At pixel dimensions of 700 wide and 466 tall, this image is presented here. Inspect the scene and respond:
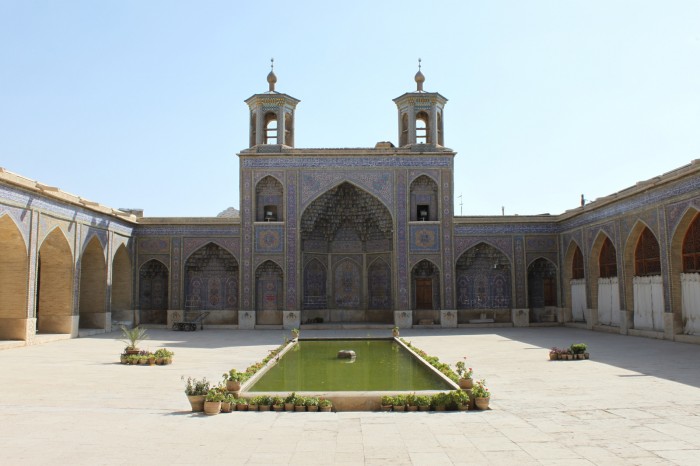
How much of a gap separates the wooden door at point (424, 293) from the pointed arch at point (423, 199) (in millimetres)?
1968

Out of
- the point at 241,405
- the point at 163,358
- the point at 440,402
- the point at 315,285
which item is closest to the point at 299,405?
the point at 241,405

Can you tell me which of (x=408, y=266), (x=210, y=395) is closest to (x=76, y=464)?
(x=210, y=395)

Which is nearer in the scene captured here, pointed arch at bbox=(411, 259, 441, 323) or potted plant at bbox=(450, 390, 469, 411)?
potted plant at bbox=(450, 390, 469, 411)

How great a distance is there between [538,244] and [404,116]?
5.83 metres

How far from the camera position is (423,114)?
19.7m

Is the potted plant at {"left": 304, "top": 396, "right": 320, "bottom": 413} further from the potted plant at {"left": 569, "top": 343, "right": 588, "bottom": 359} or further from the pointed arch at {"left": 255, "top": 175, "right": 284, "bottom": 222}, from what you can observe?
the pointed arch at {"left": 255, "top": 175, "right": 284, "bottom": 222}

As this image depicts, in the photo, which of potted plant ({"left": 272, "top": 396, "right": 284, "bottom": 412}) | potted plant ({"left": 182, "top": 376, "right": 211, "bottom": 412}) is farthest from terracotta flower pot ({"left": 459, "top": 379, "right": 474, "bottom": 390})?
potted plant ({"left": 182, "top": 376, "right": 211, "bottom": 412})

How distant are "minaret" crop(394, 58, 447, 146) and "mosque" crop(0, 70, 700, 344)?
0.04 meters

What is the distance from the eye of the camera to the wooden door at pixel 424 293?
19500 mm

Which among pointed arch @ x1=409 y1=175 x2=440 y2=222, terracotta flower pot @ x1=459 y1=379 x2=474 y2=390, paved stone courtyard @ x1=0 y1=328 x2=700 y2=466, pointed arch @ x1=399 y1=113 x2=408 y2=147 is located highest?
pointed arch @ x1=399 y1=113 x2=408 y2=147

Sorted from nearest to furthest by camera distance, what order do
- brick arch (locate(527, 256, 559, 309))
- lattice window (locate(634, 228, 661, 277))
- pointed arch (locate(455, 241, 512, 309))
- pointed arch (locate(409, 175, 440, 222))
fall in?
lattice window (locate(634, 228, 661, 277)) < pointed arch (locate(409, 175, 440, 222)) < pointed arch (locate(455, 241, 512, 309)) < brick arch (locate(527, 256, 559, 309))

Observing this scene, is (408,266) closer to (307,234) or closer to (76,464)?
(307,234)

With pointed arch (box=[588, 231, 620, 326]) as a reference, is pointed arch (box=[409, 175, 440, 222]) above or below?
above

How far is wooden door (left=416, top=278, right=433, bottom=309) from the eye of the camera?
64.0ft
